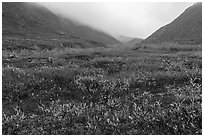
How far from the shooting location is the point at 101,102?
11.1 metres

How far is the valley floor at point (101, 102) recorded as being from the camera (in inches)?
342

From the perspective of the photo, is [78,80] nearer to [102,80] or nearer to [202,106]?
[102,80]

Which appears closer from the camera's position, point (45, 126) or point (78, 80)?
point (45, 126)

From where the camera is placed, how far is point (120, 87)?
12.5 m

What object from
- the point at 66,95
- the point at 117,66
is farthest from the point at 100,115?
the point at 117,66

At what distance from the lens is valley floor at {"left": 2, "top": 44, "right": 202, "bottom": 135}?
870 centimetres

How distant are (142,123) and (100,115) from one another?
1528 mm

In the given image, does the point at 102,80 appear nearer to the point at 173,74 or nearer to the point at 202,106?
the point at 173,74

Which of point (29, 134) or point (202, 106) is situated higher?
point (202, 106)

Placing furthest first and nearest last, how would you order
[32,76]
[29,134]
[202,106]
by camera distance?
[32,76], [202,106], [29,134]

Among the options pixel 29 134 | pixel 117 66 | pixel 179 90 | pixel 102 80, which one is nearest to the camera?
pixel 29 134

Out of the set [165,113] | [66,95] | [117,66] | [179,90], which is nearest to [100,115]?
[165,113]

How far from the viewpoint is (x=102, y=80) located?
13.4 metres

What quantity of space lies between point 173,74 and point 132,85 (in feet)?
7.84
